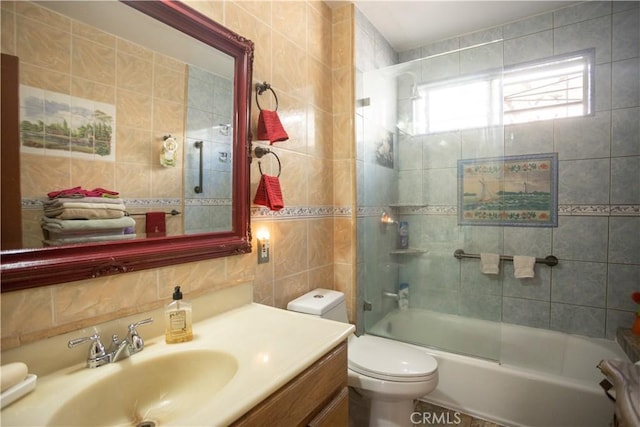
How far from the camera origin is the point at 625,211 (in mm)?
1989

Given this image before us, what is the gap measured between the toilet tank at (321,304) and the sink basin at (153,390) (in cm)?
70

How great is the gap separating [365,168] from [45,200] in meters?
1.75

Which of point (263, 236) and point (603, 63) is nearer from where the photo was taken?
point (263, 236)

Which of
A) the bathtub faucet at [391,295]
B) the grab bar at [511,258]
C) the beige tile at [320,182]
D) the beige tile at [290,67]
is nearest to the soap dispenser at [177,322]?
the beige tile at [320,182]

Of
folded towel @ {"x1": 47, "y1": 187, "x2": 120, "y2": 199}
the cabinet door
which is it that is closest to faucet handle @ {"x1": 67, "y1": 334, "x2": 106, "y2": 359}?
folded towel @ {"x1": 47, "y1": 187, "x2": 120, "y2": 199}

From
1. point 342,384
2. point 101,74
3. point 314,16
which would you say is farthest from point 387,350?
point 314,16

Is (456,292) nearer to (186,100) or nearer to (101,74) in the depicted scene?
(186,100)

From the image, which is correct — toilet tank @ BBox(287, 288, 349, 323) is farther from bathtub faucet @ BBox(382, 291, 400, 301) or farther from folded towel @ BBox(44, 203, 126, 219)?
folded towel @ BBox(44, 203, 126, 219)

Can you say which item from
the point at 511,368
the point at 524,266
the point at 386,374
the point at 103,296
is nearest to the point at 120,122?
the point at 103,296

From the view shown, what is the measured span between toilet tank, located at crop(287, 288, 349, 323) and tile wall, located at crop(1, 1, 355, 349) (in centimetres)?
7

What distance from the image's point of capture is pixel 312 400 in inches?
34.6

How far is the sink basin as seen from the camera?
2.38 ft

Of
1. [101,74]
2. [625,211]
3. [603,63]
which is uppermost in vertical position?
[603,63]

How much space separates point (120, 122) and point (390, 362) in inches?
59.9
